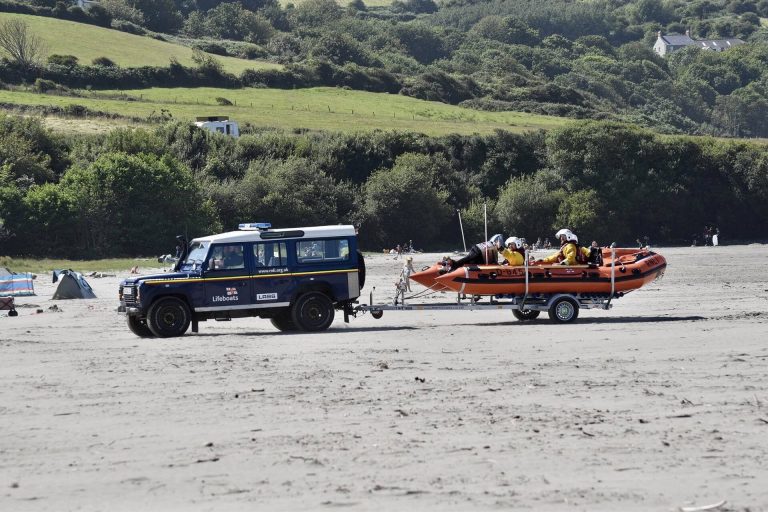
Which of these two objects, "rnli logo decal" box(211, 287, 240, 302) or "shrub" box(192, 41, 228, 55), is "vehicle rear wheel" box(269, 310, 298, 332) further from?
"shrub" box(192, 41, 228, 55)

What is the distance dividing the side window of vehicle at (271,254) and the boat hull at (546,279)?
303 cm

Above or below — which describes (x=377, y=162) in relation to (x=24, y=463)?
above

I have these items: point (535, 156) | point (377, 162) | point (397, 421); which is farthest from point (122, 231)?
point (397, 421)

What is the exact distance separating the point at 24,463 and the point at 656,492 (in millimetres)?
5865

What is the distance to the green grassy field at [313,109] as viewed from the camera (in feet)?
274

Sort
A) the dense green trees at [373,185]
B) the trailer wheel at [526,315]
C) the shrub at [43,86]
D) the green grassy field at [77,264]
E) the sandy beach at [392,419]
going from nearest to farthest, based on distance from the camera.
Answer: the sandy beach at [392,419], the trailer wheel at [526,315], the green grassy field at [77,264], the dense green trees at [373,185], the shrub at [43,86]

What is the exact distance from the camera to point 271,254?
2409cm

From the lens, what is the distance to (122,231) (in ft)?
192

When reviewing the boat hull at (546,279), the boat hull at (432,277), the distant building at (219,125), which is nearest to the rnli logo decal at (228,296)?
the boat hull at (432,277)

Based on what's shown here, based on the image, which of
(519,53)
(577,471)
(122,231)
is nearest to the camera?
(577,471)

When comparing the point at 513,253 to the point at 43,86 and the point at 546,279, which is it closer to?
the point at 546,279

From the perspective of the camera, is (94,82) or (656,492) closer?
(656,492)

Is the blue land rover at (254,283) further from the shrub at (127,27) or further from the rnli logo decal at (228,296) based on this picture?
the shrub at (127,27)

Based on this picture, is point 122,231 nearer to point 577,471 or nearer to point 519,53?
point 577,471
